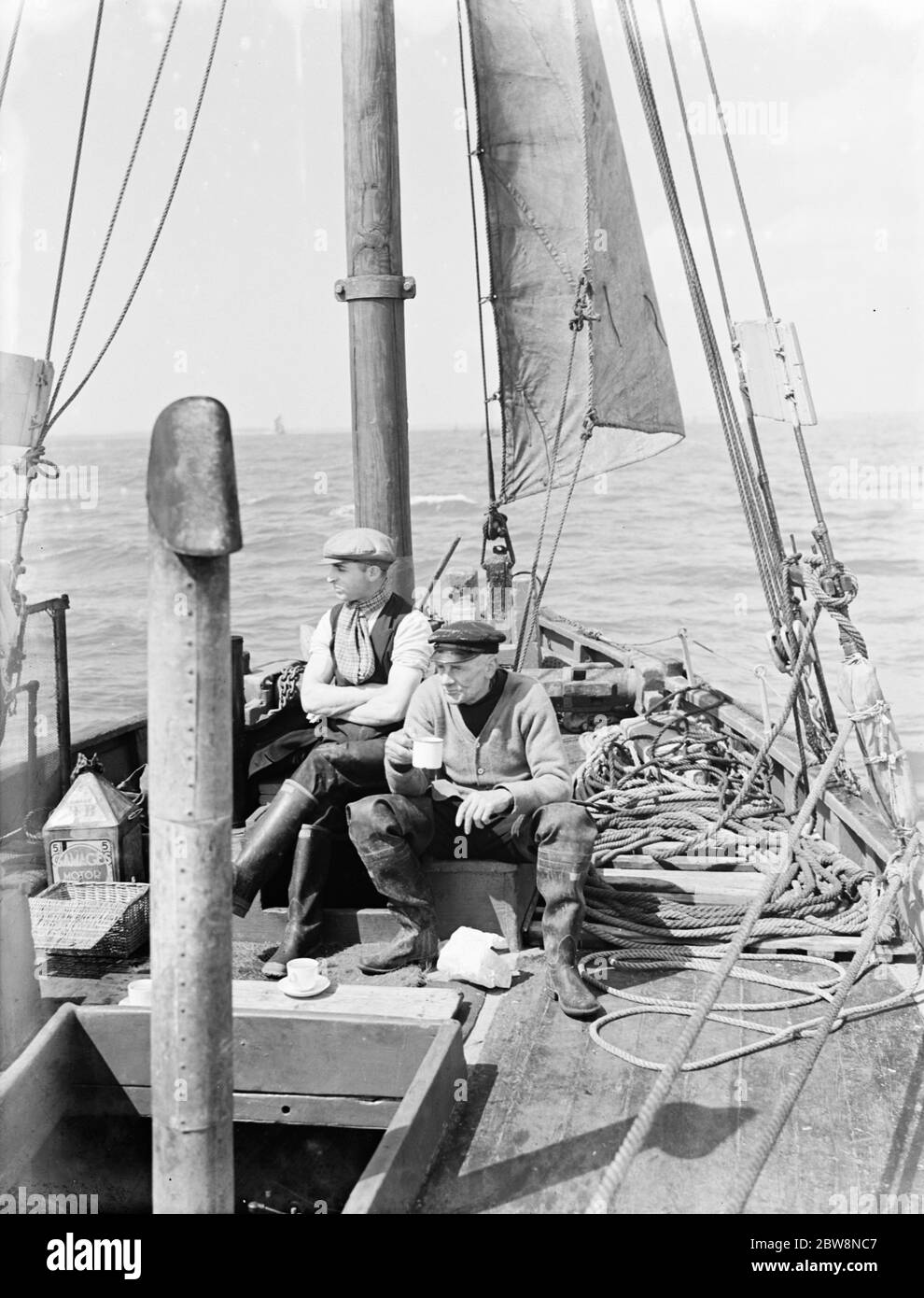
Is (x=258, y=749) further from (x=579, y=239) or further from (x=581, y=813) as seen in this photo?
(x=579, y=239)

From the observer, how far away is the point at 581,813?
14.5 ft

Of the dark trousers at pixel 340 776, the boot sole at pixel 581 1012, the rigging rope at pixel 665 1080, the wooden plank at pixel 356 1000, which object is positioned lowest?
the boot sole at pixel 581 1012

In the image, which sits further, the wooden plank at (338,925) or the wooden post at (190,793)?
the wooden plank at (338,925)

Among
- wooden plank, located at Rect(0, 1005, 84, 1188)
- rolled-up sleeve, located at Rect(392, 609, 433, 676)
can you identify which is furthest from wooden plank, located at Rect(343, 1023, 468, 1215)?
rolled-up sleeve, located at Rect(392, 609, 433, 676)

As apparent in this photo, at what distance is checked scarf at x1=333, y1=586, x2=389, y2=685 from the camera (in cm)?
495

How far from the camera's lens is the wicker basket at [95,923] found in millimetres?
4621

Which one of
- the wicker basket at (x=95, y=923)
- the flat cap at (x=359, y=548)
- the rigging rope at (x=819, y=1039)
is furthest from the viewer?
the flat cap at (x=359, y=548)

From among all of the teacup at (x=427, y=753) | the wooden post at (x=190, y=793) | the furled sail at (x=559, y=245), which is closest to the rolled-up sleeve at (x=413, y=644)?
the teacup at (x=427, y=753)

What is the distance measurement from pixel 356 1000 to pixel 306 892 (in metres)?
0.66

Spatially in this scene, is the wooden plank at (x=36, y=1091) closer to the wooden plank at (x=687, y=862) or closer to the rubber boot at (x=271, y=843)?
the rubber boot at (x=271, y=843)

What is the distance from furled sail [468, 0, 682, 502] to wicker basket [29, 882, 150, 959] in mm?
4920

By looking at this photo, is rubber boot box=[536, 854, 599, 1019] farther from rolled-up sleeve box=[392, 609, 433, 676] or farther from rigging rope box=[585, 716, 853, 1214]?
rolled-up sleeve box=[392, 609, 433, 676]

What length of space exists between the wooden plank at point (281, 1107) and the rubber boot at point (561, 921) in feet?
2.61
